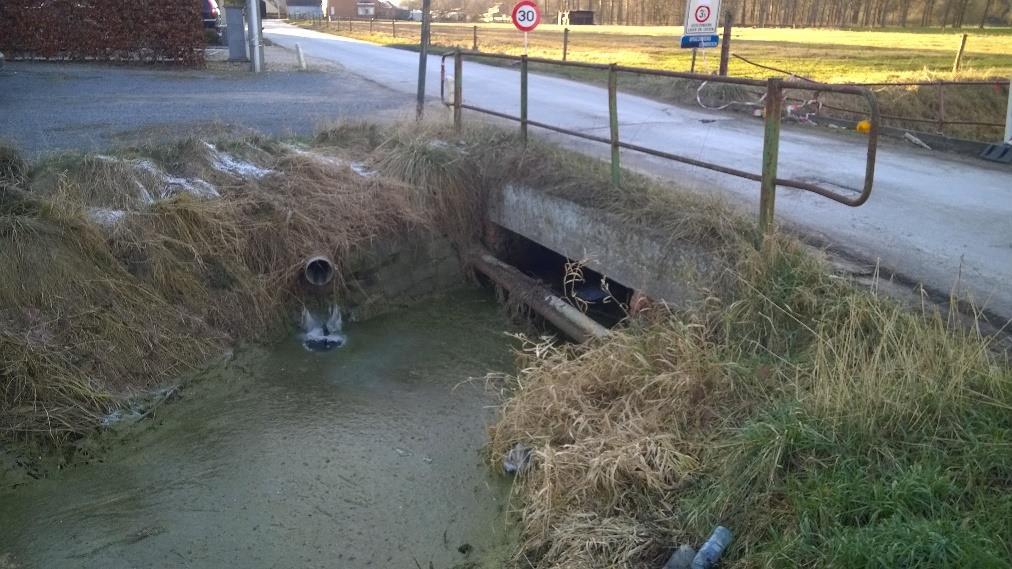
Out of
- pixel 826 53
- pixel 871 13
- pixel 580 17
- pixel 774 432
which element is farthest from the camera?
pixel 580 17

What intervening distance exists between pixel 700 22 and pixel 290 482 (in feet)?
44.6

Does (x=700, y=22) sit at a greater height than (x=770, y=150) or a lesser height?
greater

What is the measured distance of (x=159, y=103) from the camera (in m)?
12.4

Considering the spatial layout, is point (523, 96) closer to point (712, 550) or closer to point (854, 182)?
point (854, 182)

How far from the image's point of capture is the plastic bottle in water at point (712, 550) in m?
3.69

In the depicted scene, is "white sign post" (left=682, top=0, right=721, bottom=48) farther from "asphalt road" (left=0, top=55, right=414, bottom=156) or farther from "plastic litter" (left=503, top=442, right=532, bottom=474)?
"plastic litter" (left=503, top=442, right=532, bottom=474)

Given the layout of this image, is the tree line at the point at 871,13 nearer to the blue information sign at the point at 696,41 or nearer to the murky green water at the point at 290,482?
the blue information sign at the point at 696,41

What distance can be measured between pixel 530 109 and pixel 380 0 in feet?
201

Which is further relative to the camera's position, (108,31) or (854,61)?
(854,61)

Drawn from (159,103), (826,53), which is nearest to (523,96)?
(159,103)

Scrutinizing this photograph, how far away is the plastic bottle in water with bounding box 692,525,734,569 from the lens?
3.69 m

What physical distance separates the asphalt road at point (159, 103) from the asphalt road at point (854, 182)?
2.08 m

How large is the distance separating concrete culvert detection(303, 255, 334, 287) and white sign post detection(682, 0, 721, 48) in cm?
1072

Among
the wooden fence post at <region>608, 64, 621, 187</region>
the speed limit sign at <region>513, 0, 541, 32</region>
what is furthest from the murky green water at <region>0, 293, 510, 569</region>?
the speed limit sign at <region>513, 0, 541, 32</region>
